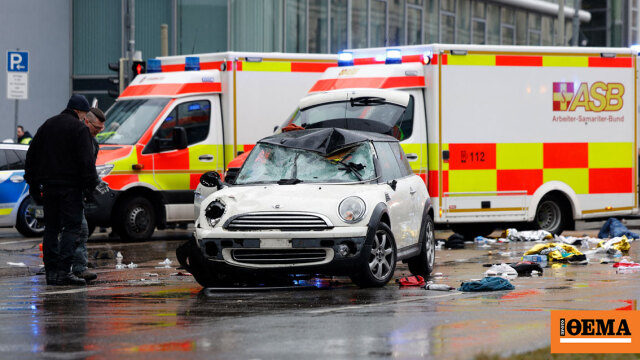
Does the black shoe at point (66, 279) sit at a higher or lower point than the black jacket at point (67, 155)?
lower

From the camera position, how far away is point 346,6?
34844 millimetres

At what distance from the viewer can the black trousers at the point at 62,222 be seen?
11281 mm

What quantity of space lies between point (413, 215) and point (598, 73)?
7136mm

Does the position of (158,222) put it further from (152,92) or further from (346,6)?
(346,6)

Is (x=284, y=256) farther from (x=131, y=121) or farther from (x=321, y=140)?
(x=131, y=121)

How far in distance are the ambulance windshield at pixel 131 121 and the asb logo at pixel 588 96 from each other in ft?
18.6

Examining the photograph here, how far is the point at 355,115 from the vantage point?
52.8ft

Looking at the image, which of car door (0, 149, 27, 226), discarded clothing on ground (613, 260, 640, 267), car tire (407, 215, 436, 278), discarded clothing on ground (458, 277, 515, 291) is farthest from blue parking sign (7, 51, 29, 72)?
discarded clothing on ground (458, 277, 515, 291)

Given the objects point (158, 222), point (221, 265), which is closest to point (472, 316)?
point (221, 265)

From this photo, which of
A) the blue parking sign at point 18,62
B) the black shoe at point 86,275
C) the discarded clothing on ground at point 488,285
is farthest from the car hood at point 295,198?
the blue parking sign at point 18,62

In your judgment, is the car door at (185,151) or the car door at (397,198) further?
the car door at (185,151)

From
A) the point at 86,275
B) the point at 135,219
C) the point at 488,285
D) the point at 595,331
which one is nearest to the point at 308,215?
the point at 488,285

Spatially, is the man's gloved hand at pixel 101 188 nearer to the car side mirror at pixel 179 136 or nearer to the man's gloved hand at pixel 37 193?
the man's gloved hand at pixel 37 193

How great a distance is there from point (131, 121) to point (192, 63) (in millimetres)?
1402
